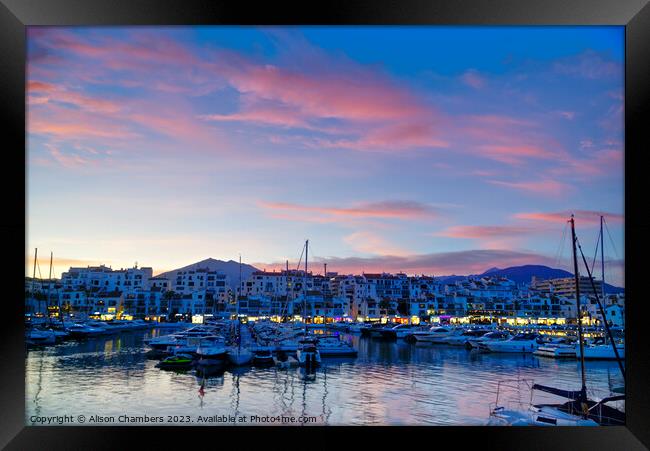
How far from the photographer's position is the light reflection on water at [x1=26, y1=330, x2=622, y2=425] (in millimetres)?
11758

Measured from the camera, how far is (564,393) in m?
11.2

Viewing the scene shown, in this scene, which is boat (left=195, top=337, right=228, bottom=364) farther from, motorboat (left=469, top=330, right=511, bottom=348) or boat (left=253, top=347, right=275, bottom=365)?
motorboat (left=469, top=330, right=511, bottom=348)

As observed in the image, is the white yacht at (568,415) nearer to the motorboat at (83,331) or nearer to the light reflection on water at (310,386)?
the light reflection on water at (310,386)

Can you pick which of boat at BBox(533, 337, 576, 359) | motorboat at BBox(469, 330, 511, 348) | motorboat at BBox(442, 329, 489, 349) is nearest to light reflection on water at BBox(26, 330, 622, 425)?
boat at BBox(533, 337, 576, 359)

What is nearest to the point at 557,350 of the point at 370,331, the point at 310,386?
the point at 370,331

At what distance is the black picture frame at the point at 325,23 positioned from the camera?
17.0 feet

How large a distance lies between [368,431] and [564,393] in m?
7.25

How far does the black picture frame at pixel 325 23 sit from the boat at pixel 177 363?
13.0 m

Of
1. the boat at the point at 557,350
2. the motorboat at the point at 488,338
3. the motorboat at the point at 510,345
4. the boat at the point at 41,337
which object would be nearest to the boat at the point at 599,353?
the boat at the point at 557,350

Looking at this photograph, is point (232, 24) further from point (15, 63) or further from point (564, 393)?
point (564, 393)

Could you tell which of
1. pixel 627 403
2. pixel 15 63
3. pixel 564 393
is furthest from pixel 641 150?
Answer: pixel 564 393

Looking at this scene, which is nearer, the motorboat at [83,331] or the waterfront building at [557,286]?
the motorboat at [83,331]

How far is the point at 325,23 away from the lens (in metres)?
5.46

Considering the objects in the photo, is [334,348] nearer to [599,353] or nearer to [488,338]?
[488,338]
